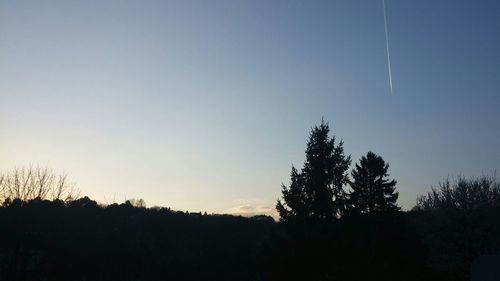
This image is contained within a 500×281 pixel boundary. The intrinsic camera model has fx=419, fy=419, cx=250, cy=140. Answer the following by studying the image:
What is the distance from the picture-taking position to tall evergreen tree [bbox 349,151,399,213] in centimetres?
4297

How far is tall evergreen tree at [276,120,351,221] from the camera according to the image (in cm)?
3228

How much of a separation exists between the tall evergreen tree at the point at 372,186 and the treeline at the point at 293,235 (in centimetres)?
11

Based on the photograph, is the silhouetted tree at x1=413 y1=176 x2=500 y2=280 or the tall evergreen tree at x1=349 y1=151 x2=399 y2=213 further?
the tall evergreen tree at x1=349 y1=151 x2=399 y2=213

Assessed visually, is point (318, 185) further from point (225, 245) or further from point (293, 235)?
point (225, 245)

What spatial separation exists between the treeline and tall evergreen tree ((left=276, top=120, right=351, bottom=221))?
0.08 m

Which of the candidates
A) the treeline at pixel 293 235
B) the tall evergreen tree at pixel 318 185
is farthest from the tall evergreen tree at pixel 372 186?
the tall evergreen tree at pixel 318 185

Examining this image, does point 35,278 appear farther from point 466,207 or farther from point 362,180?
point 466,207

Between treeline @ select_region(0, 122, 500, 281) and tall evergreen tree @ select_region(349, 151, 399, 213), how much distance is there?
11 cm

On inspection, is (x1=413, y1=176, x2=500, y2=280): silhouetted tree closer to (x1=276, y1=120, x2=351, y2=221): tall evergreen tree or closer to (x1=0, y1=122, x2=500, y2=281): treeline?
(x1=0, y1=122, x2=500, y2=281): treeline

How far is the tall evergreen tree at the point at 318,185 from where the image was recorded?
106 feet

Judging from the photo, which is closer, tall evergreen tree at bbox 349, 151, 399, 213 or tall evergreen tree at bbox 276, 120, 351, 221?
tall evergreen tree at bbox 276, 120, 351, 221

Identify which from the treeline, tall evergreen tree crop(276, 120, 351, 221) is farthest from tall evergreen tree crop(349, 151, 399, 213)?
tall evergreen tree crop(276, 120, 351, 221)

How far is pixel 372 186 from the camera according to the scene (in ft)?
146

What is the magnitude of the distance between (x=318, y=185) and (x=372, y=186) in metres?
14.2
